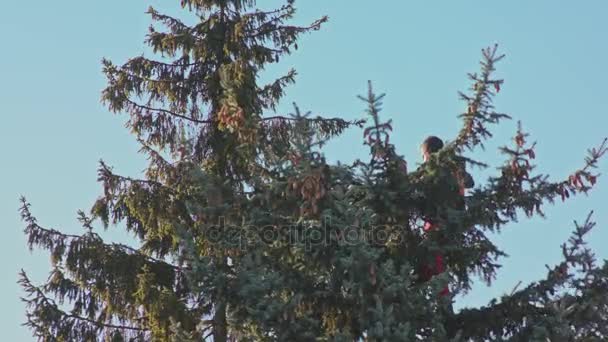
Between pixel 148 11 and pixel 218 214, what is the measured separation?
663cm

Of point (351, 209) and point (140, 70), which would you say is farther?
point (140, 70)

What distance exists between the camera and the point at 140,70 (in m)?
17.0

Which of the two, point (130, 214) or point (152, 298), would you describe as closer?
point (152, 298)

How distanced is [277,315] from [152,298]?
4.26m

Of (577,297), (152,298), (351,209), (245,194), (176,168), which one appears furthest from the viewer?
(176,168)

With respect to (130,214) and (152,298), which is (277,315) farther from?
(130,214)

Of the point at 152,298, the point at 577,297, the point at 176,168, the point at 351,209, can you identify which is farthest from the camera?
the point at 176,168

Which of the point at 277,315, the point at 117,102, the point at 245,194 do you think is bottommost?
the point at 277,315

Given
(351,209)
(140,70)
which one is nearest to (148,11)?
(140,70)

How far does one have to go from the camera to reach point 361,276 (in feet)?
35.8

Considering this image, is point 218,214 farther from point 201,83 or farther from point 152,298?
point 201,83

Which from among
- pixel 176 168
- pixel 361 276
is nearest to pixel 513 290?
pixel 361 276

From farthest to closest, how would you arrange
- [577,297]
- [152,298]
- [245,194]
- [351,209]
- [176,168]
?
1. [176,168]
2. [152,298]
3. [245,194]
4. [577,297]
5. [351,209]

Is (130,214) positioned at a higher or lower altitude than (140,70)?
lower
